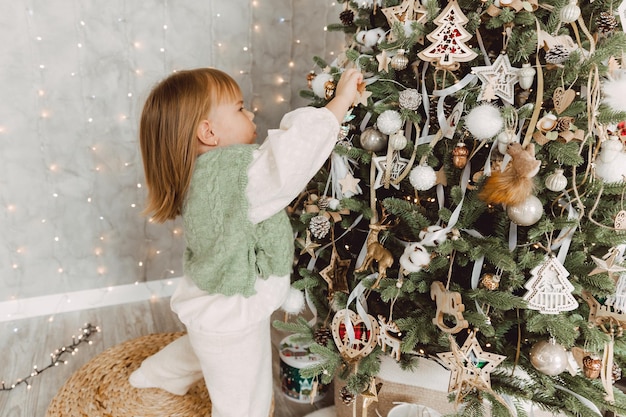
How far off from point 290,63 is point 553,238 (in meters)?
1.37

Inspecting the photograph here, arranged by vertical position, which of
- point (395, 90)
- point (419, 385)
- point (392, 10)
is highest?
point (392, 10)

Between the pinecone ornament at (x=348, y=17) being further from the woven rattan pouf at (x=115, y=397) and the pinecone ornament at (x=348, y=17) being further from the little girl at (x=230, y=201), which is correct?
the woven rattan pouf at (x=115, y=397)

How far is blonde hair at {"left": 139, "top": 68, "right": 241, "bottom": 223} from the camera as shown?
118 centimetres

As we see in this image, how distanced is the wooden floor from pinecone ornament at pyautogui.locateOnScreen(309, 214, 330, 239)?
0.67 meters

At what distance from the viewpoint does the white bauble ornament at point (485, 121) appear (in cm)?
92

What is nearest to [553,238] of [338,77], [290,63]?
[338,77]

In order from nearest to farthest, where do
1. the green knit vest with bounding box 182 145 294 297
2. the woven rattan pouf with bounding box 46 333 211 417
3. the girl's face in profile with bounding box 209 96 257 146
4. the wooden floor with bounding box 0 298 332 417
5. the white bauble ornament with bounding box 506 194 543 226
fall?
1. the white bauble ornament with bounding box 506 194 543 226
2. the green knit vest with bounding box 182 145 294 297
3. the girl's face in profile with bounding box 209 96 257 146
4. the woven rattan pouf with bounding box 46 333 211 417
5. the wooden floor with bounding box 0 298 332 417

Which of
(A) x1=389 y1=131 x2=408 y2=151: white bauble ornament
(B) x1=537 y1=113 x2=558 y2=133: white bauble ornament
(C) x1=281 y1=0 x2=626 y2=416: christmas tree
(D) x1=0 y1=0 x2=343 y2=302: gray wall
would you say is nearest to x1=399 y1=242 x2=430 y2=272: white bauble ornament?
(C) x1=281 y1=0 x2=626 y2=416: christmas tree

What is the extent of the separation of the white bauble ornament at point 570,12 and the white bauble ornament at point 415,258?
20.7 inches

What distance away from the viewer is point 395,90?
109 cm

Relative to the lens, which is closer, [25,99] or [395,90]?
[395,90]

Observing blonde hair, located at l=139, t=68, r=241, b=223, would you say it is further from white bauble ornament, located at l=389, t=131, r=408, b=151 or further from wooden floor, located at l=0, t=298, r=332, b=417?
wooden floor, located at l=0, t=298, r=332, b=417

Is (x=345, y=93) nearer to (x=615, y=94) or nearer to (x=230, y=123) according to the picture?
(x=230, y=123)

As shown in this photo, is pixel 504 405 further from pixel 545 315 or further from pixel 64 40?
pixel 64 40
